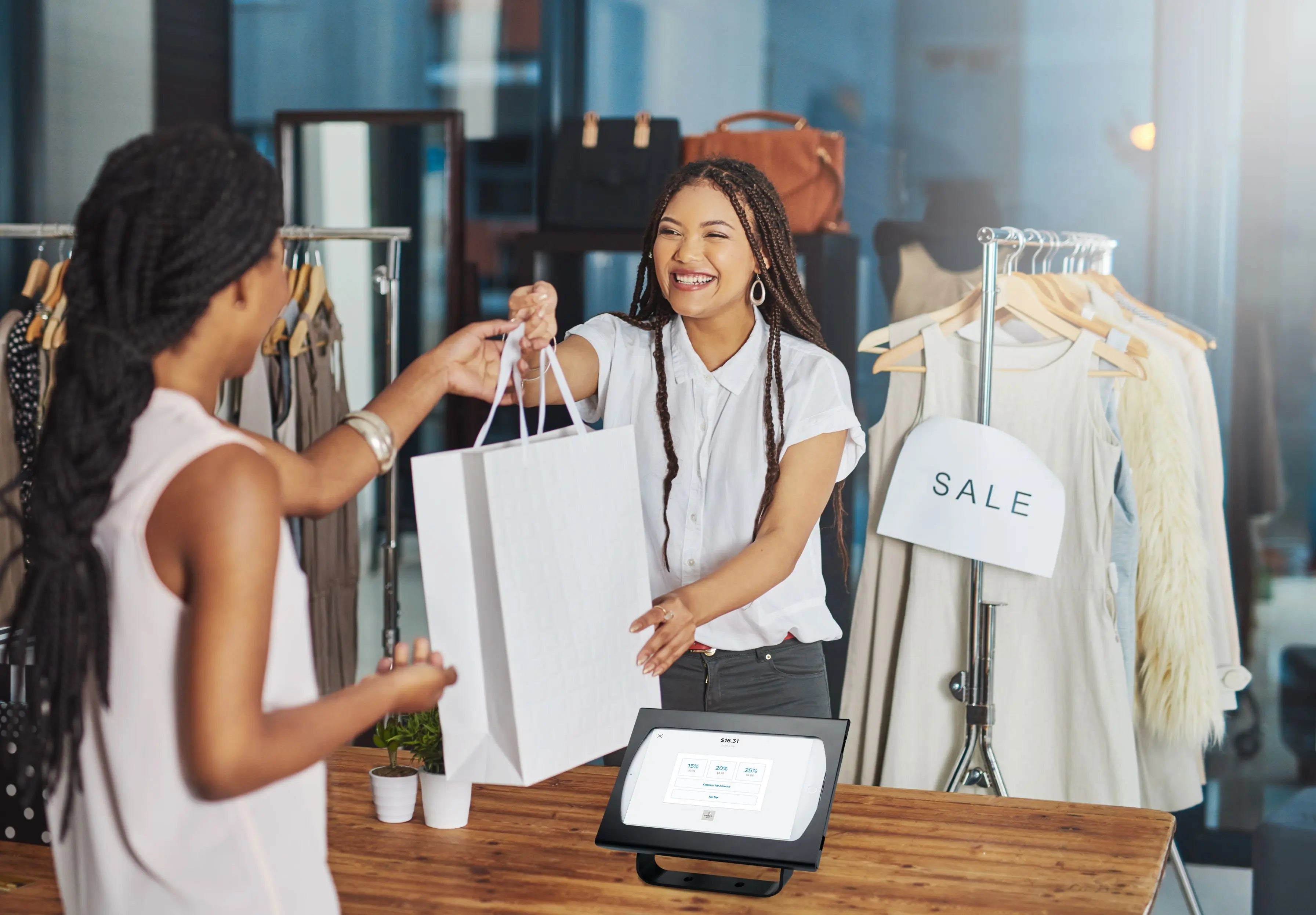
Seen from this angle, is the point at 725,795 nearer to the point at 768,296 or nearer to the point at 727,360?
the point at 727,360

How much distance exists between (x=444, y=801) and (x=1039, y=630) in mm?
1472

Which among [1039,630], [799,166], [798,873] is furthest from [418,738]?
[799,166]

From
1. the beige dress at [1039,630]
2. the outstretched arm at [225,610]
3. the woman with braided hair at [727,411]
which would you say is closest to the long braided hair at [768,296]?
the woman with braided hair at [727,411]

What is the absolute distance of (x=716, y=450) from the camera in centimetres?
213

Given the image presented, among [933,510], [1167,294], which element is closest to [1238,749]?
[1167,294]

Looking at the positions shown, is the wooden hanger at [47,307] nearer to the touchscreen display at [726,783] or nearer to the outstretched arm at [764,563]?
the outstretched arm at [764,563]

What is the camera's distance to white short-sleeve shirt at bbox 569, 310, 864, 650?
2.11m

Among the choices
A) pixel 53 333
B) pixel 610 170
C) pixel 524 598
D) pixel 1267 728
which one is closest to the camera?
pixel 524 598

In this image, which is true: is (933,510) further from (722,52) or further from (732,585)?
(722,52)

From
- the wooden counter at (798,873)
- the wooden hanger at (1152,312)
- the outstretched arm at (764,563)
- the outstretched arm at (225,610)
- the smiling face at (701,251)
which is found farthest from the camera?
the wooden hanger at (1152,312)

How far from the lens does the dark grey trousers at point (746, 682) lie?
2.13m

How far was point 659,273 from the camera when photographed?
2084mm

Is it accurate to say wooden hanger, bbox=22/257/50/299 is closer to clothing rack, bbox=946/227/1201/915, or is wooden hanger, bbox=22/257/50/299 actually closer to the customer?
clothing rack, bbox=946/227/1201/915

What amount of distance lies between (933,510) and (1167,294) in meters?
1.25
